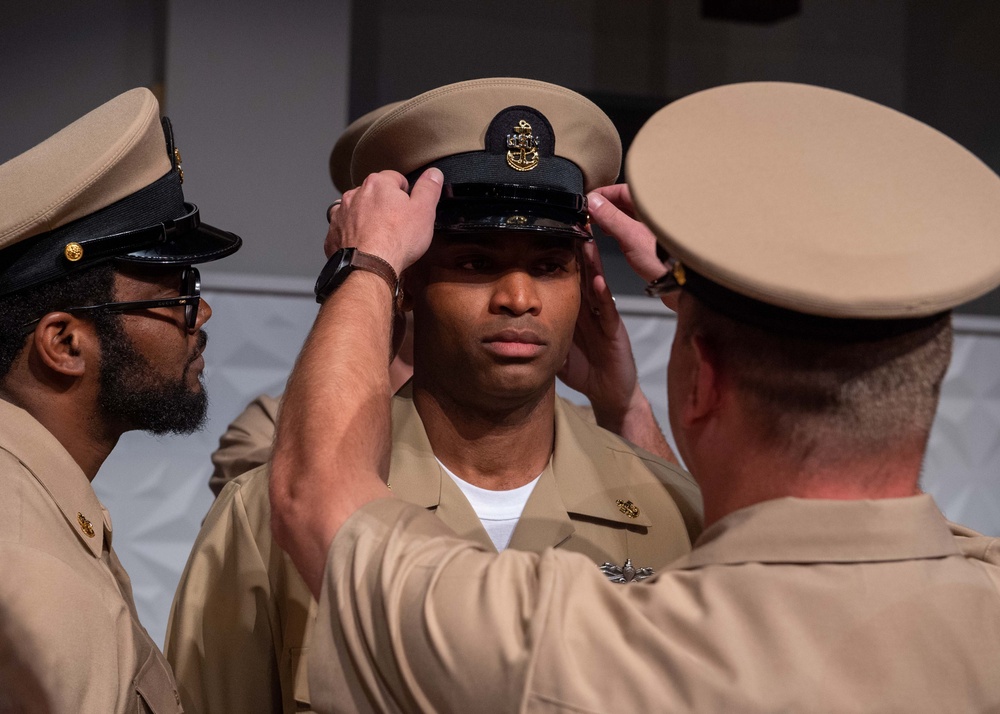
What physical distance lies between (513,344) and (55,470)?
79cm

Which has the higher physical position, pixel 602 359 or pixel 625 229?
pixel 625 229

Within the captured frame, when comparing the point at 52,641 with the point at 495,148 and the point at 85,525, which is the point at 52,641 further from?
the point at 495,148

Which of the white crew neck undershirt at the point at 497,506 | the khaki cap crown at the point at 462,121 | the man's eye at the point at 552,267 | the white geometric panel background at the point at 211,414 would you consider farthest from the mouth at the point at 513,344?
the white geometric panel background at the point at 211,414

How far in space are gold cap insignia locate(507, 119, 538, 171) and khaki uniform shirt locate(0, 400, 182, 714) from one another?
93cm

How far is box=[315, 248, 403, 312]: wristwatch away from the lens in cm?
157

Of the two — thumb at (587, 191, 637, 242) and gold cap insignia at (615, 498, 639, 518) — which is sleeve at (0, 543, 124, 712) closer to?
gold cap insignia at (615, 498, 639, 518)

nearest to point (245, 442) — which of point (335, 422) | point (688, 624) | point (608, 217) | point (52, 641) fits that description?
point (608, 217)

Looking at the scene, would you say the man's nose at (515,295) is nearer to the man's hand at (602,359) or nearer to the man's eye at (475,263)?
the man's eye at (475,263)

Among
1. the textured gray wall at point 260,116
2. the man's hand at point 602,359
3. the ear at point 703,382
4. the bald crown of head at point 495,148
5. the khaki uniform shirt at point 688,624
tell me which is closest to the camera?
the khaki uniform shirt at point 688,624

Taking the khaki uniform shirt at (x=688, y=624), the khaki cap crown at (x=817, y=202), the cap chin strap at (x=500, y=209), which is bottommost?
the khaki uniform shirt at (x=688, y=624)

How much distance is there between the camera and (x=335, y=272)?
156 centimetres

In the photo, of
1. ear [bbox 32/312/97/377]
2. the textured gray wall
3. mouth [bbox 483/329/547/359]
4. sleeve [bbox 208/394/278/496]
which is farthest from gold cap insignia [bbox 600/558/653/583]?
the textured gray wall

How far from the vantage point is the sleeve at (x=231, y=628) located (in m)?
1.79

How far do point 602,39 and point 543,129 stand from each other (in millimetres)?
3629
